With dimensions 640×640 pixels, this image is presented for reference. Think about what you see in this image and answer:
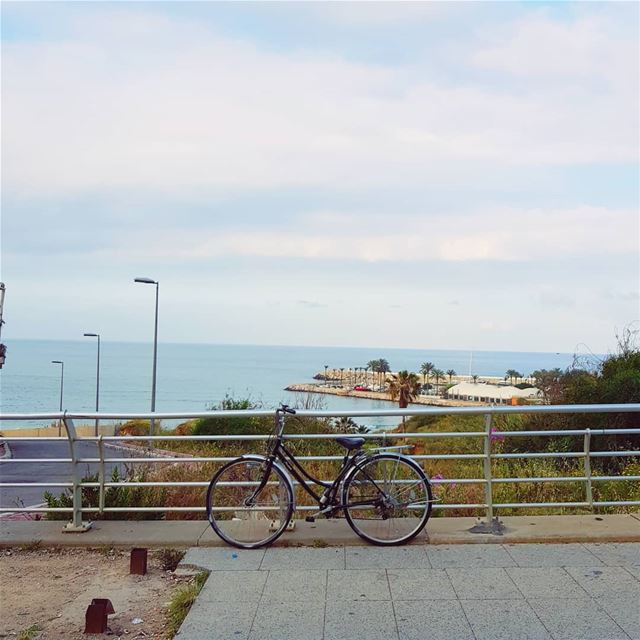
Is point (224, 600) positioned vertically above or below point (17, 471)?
above

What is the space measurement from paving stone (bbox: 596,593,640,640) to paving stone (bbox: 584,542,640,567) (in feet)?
2.06

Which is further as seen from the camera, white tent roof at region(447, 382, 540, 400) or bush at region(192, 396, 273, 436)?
white tent roof at region(447, 382, 540, 400)

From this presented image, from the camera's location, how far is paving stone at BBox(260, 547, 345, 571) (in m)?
5.14

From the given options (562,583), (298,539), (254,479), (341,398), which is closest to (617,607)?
(562,583)

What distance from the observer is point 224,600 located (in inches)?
178

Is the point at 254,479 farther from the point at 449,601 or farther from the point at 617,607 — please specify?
the point at 617,607

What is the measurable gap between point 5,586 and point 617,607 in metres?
4.26

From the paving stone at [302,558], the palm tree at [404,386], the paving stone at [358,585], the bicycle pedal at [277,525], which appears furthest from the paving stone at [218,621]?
the palm tree at [404,386]

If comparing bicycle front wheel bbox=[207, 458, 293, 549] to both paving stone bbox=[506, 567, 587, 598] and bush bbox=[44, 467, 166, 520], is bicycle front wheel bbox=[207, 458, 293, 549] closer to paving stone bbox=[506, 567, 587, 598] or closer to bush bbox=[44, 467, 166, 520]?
bush bbox=[44, 467, 166, 520]

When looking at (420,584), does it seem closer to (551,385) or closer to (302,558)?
(302,558)

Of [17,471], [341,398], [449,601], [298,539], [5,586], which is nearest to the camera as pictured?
[449,601]

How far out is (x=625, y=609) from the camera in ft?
13.9

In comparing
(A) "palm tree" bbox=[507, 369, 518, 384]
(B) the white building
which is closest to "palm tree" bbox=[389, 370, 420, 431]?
(B) the white building

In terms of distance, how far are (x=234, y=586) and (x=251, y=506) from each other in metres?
0.99
